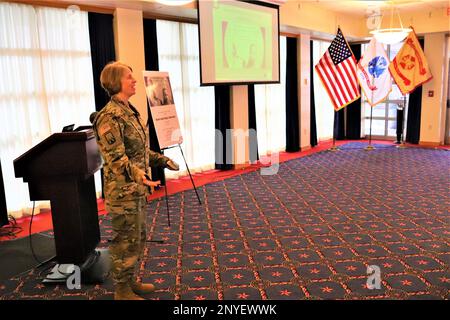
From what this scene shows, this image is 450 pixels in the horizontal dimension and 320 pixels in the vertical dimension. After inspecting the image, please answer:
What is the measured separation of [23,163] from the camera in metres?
2.96

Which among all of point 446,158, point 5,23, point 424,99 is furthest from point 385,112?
point 5,23

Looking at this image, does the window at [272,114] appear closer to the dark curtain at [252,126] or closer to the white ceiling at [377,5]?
the dark curtain at [252,126]

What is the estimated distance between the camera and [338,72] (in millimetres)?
8711

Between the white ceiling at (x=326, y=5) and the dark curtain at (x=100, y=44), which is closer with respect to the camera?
the white ceiling at (x=326, y=5)

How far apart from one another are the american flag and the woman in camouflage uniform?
6.80m

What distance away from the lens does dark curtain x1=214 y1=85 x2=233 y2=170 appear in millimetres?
7008

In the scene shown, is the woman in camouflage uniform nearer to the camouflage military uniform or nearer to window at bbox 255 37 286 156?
the camouflage military uniform

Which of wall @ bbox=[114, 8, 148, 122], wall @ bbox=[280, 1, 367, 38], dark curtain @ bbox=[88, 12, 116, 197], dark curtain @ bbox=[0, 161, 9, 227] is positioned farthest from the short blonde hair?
wall @ bbox=[280, 1, 367, 38]

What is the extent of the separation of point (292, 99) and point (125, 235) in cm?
687

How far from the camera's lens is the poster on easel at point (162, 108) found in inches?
179

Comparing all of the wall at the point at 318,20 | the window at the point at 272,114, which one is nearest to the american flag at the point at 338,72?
the wall at the point at 318,20

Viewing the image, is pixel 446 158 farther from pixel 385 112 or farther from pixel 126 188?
pixel 126 188

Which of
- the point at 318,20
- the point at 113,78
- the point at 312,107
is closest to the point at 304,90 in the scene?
the point at 312,107

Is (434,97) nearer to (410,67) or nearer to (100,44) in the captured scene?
(410,67)
